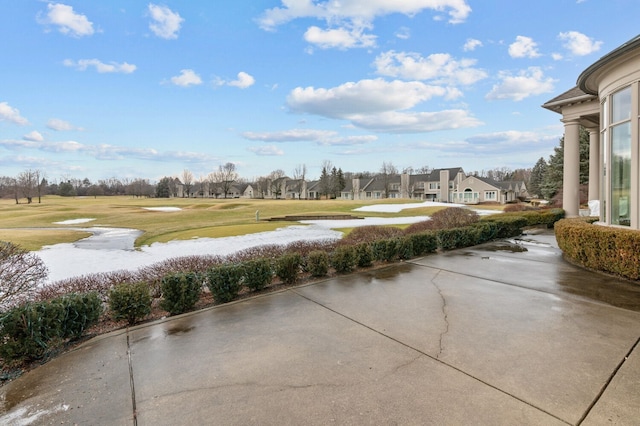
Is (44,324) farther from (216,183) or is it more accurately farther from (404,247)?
(216,183)

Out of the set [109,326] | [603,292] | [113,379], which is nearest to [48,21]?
[109,326]

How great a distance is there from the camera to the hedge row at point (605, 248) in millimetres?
6074

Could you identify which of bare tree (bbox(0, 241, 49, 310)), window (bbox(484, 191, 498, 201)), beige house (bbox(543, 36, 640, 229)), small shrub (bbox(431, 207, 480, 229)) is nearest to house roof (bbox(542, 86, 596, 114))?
beige house (bbox(543, 36, 640, 229))

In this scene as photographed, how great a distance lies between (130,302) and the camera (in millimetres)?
4590

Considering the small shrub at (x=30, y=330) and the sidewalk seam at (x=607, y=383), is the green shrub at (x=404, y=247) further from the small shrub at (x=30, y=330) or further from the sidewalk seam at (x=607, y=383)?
the small shrub at (x=30, y=330)

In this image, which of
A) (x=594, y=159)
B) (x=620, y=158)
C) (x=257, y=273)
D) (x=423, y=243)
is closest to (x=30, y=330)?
(x=257, y=273)

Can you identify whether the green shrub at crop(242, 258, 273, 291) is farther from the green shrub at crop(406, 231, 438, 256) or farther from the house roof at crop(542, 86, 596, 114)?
the house roof at crop(542, 86, 596, 114)

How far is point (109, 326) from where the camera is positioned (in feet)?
15.2

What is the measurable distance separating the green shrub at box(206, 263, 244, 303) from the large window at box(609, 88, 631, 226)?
9.02m

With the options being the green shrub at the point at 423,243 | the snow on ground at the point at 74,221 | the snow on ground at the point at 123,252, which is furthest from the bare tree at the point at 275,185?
the green shrub at the point at 423,243

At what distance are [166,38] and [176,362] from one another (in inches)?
565

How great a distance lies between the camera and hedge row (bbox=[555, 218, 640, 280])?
19.9 feet

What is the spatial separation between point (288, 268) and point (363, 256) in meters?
2.14

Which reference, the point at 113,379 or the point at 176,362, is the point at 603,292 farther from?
the point at 113,379
